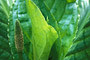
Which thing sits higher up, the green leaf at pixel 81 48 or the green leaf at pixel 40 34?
the green leaf at pixel 40 34

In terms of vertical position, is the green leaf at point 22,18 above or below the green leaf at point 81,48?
above

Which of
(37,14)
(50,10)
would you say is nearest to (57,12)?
(50,10)

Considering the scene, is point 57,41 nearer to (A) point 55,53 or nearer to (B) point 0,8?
(A) point 55,53

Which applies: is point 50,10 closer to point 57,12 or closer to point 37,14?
point 57,12

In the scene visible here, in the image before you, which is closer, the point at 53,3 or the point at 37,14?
the point at 37,14

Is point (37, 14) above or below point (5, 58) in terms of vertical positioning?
above

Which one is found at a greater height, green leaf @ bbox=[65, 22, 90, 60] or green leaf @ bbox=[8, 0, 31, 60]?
green leaf @ bbox=[8, 0, 31, 60]

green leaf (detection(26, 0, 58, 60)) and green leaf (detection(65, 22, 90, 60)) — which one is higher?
green leaf (detection(26, 0, 58, 60))
